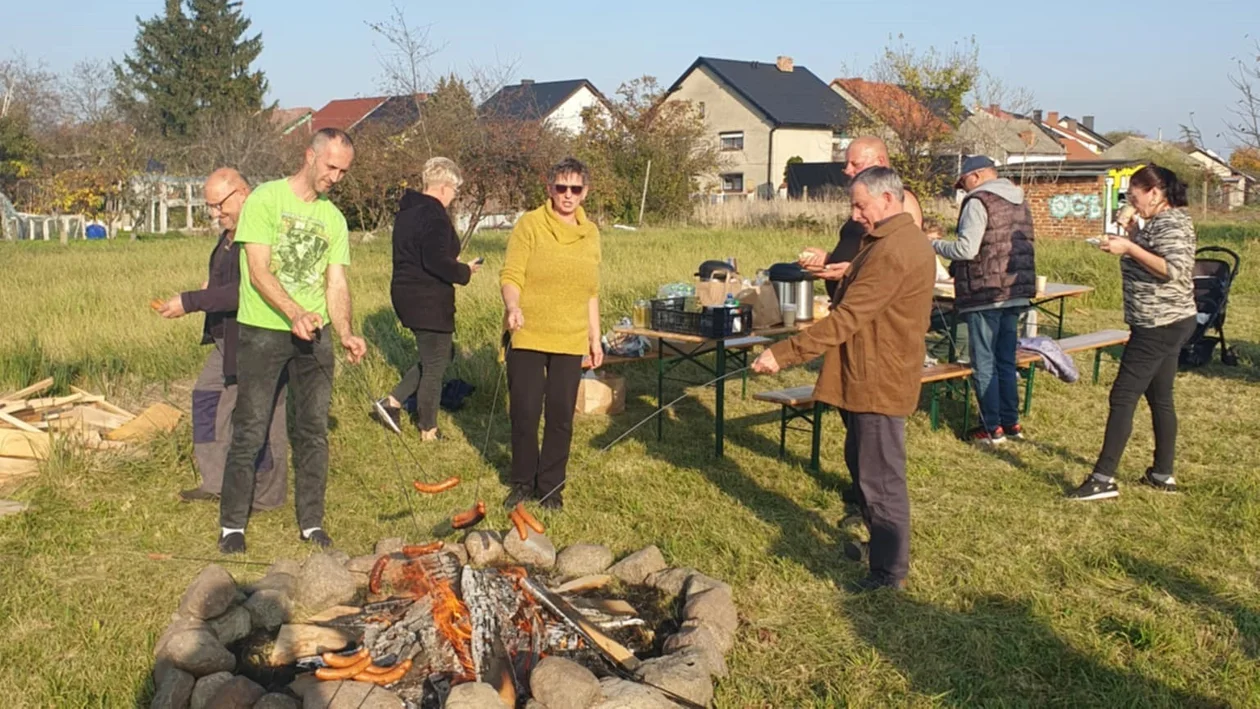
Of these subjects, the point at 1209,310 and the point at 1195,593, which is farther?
the point at 1209,310

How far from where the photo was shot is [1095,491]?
558 centimetres

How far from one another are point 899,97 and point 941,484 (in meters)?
21.5

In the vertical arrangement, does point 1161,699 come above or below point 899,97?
below

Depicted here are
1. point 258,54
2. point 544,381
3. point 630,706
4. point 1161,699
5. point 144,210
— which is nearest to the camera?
point 630,706

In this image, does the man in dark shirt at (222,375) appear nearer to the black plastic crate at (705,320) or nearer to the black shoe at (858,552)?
the black plastic crate at (705,320)

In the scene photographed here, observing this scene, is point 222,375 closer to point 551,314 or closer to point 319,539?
point 319,539

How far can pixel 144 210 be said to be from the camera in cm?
2798

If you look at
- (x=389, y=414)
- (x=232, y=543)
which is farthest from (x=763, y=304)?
(x=232, y=543)

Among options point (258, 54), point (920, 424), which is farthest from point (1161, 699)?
point (258, 54)

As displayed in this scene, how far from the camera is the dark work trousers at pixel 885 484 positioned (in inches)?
168

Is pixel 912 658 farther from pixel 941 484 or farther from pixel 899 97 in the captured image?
pixel 899 97

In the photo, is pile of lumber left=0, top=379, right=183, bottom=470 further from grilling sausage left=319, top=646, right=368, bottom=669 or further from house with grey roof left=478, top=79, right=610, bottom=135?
house with grey roof left=478, top=79, right=610, bottom=135

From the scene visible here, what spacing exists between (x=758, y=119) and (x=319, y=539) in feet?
140

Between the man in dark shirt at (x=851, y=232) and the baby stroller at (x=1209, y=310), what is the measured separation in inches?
190
